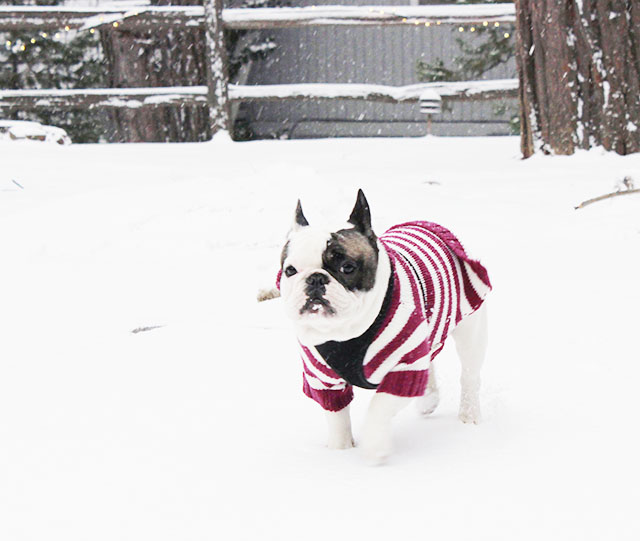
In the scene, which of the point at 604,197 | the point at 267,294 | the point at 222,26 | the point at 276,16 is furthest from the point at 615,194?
the point at 222,26

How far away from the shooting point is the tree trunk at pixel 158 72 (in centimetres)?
987

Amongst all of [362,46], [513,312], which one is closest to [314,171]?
[513,312]

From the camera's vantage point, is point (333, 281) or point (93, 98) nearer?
point (333, 281)

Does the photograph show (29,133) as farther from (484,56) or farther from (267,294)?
(484,56)

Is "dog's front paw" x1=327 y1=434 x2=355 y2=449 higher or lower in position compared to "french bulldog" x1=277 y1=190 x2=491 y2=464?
lower

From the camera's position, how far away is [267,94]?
8.59 m

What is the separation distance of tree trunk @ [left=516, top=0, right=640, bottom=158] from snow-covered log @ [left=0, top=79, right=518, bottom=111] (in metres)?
1.96

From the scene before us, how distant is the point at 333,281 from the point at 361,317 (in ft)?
0.44

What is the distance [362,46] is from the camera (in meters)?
14.6

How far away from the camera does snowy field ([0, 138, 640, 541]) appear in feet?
6.14

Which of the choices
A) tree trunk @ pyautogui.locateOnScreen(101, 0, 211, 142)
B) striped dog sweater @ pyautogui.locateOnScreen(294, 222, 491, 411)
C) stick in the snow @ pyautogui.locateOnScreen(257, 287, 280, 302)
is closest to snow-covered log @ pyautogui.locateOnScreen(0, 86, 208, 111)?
tree trunk @ pyautogui.locateOnScreen(101, 0, 211, 142)

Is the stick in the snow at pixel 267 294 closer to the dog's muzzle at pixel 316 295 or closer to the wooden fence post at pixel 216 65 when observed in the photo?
the dog's muzzle at pixel 316 295

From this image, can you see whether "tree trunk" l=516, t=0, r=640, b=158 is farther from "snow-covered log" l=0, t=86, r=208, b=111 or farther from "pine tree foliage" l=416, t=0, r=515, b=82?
"pine tree foliage" l=416, t=0, r=515, b=82

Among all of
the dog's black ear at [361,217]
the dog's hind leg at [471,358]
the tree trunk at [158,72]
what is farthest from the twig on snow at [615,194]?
the tree trunk at [158,72]
